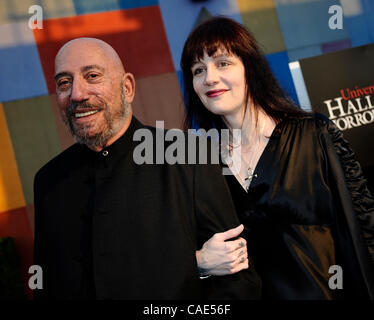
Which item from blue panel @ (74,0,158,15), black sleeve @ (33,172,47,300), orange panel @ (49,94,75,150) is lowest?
black sleeve @ (33,172,47,300)

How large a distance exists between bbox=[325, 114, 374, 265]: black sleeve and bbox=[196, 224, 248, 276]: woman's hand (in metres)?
0.59

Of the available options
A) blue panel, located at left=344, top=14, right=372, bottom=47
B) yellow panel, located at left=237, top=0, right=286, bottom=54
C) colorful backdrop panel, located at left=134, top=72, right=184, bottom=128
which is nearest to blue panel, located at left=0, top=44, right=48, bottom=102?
colorful backdrop panel, located at left=134, top=72, right=184, bottom=128

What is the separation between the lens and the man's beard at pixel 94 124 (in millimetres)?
1749

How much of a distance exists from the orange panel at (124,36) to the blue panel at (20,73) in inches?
3.0

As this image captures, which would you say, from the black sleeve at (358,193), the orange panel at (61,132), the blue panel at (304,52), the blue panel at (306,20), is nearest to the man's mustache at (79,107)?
the black sleeve at (358,193)

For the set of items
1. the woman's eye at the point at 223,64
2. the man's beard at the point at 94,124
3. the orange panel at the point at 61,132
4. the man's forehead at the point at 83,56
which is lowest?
the man's beard at the point at 94,124

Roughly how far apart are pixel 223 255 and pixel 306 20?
3567mm

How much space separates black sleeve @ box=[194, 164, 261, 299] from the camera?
165 cm

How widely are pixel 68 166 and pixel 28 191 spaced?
2236 millimetres

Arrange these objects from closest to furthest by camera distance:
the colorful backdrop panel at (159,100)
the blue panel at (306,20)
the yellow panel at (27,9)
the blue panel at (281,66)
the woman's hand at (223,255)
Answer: the woman's hand at (223,255)
the yellow panel at (27,9)
the colorful backdrop panel at (159,100)
the blue panel at (281,66)
the blue panel at (306,20)

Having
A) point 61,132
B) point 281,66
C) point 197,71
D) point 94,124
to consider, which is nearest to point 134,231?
point 94,124

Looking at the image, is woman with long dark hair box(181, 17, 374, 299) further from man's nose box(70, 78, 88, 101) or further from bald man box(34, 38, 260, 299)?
man's nose box(70, 78, 88, 101)

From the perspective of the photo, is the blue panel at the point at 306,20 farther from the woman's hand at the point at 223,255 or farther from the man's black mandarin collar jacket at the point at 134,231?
the woman's hand at the point at 223,255
